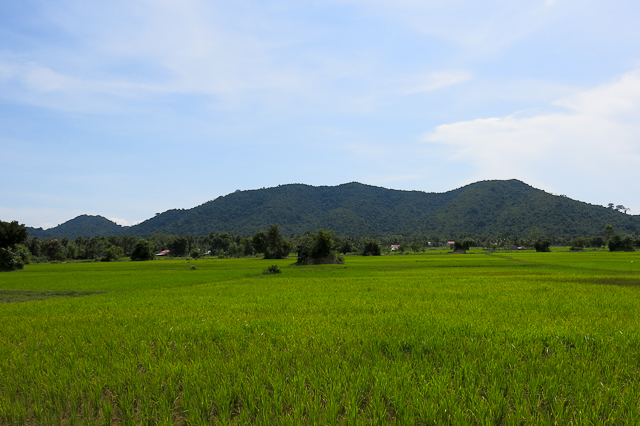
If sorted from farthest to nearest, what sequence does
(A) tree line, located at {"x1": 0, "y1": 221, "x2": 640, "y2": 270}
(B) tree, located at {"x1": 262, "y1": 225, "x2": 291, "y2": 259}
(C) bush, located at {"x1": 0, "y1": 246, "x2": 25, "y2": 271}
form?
(B) tree, located at {"x1": 262, "y1": 225, "x2": 291, "y2": 259} → (A) tree line, located at {"x1": 0, "y1": 221, "x2": 640, "y2": 270} → (C) bush, located at {"x1": 0, "y1": 246, "x2": 25, "y2": 271}

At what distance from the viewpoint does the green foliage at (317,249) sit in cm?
5759

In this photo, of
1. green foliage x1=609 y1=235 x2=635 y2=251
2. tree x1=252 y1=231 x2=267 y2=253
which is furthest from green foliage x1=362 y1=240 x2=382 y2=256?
green foliage x1=609 y1=235 x2=635 y2=251

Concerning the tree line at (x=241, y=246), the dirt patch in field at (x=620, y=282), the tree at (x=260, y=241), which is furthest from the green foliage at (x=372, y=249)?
the dirt patch in field at (x=620, y=282)

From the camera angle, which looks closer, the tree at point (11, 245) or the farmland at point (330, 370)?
the farmland at point (330, 370)

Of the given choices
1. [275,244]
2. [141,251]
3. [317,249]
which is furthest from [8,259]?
[275,244]

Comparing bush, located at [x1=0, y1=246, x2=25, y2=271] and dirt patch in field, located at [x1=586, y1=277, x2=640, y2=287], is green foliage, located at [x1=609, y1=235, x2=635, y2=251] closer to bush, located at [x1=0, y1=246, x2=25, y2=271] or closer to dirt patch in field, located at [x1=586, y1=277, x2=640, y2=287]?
dirt patch in field, located at [x1=586, y1=277, x2=640, y2=287]

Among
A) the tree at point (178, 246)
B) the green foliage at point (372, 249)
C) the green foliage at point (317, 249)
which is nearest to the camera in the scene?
the green foliage at point (317, 249)

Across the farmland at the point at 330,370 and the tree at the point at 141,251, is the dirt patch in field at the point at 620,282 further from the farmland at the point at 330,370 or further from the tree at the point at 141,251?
the tree at the point at 141,251

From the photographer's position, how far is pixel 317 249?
57688 mm

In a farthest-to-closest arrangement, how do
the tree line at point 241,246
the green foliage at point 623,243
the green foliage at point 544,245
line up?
the green foliage at point 544,245 < the green foliage at point 623,243 < the tree line at point 241,246

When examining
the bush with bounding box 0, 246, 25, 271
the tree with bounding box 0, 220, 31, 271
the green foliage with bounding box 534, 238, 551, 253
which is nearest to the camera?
the bush with bounding box 0, 246, 25, 271

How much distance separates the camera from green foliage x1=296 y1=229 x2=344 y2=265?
189 ft

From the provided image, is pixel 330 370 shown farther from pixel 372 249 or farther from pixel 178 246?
pixel 178 246

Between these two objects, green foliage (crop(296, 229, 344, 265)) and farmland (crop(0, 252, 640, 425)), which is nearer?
farmland (crop(0, 252, 640, 425))
